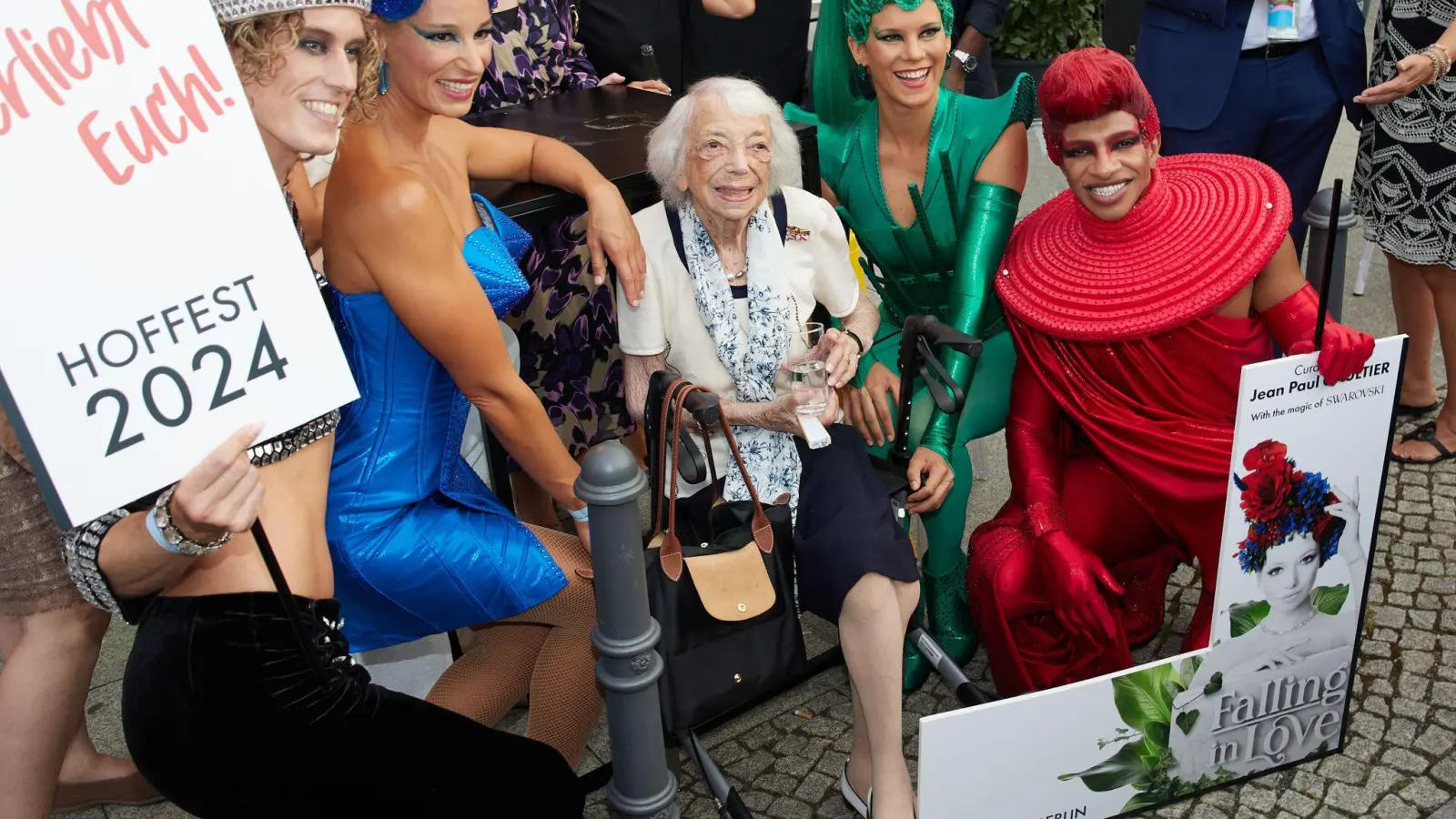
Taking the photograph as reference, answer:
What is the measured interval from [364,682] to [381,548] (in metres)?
0.40

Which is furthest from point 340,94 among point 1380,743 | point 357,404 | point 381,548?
point 1380,743

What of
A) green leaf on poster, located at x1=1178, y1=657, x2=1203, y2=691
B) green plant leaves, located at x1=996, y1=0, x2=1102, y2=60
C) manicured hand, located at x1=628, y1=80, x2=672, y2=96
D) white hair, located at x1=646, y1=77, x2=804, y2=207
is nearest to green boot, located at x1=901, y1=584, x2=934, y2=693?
green leaf on poster, located at x1=1178, y1=657, x2=1203, y2=691

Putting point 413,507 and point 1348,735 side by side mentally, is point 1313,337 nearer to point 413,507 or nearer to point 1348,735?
point 1348,735

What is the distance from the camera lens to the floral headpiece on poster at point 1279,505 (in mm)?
2969

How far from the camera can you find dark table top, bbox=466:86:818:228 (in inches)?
136

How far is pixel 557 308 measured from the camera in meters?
3.76

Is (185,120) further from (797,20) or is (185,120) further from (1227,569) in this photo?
(797,20)

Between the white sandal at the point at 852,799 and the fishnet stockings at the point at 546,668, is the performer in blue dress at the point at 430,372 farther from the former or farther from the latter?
the white sandal at the point at 852,799

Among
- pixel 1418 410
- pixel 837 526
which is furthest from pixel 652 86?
pixel 1418 410

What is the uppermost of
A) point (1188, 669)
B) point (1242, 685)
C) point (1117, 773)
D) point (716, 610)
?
point (716, 610)

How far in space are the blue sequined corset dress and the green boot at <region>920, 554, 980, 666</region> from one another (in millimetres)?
1321

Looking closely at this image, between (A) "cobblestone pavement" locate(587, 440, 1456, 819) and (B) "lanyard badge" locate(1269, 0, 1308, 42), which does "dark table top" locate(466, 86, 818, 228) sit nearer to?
(A) "cobblestone pavement" locate(587, 440, 1456, 819)

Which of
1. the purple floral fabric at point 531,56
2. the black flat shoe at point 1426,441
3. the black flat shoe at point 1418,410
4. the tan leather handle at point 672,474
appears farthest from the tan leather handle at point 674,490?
the black flat shoe at point 1418,410

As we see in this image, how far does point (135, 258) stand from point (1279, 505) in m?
2.41
